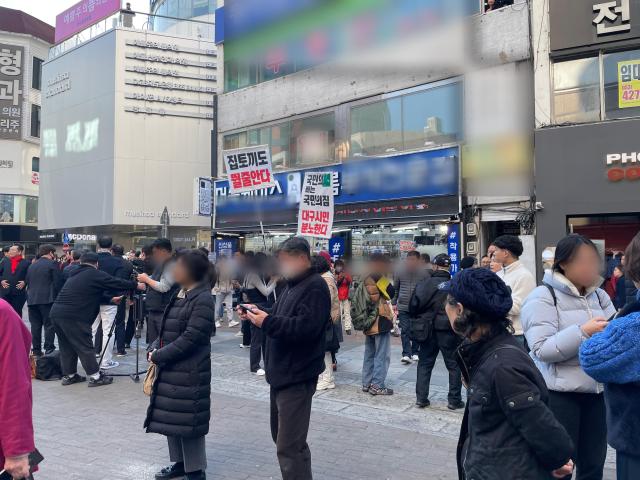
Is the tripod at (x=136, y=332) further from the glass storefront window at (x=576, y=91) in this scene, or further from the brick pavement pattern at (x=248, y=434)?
the glass storefront window at (x=576, y=91)

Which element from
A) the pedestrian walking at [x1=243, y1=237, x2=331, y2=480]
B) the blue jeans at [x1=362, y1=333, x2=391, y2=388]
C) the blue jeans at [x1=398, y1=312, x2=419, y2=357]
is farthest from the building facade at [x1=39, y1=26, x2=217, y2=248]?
the pedestrian walking at [x1=243, y1=237, x2=331, y2=480]

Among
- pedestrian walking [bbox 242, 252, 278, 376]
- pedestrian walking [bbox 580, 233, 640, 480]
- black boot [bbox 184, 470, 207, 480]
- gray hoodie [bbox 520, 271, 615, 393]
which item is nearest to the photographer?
pedestrian walking [bbox 580, 233, 640, 480]

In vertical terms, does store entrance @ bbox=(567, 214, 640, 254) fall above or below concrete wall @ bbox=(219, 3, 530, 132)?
below

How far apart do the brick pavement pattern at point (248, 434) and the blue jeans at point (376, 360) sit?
0.85 ft

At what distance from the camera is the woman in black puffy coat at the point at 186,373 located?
4.29 m

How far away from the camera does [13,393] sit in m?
2.53

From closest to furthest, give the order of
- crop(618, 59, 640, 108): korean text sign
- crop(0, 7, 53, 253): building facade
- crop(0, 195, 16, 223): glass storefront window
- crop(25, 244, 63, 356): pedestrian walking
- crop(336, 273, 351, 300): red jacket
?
1. crop(25, 244, 63, 356): pedestrian walking
2. crop(336, 273, 351, 300): red jacket
3. crop(618, 59, 640, 108): korean text sign
4. crop(0, 7, 53, 253): building facade
5. crop(0, 195, 16, 223): glass storefront window

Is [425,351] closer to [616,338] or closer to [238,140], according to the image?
[616,338]

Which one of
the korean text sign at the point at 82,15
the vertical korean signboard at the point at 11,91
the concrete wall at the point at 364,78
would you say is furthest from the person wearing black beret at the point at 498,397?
the vertical korean signboard at the point at 11,91

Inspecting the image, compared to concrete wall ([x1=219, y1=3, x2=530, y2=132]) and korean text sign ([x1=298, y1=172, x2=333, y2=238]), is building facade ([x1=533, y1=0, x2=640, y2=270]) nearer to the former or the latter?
concrete wall ([x1=219, y1=3, x2=530, y2=132])

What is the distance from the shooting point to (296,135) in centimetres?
1934

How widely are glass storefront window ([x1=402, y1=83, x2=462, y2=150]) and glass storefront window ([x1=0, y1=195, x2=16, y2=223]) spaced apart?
1387 inches

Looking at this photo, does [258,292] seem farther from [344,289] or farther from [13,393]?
[13,393]

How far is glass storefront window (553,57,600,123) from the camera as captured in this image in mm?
13250
